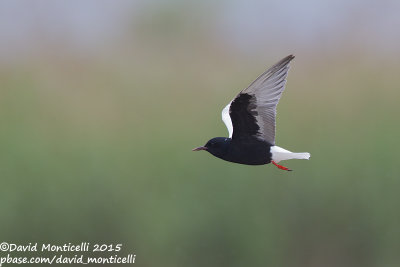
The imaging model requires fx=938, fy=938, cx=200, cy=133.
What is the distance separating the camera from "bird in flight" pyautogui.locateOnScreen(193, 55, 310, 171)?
400cm

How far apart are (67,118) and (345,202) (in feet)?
6.29

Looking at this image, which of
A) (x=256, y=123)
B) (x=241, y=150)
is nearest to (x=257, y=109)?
(x=256, y=123)

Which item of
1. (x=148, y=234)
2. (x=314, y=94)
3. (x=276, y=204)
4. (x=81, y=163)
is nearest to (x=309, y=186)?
(x=276, y=204)

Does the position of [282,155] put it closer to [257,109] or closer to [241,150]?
[241,150]

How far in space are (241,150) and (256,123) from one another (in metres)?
0.19

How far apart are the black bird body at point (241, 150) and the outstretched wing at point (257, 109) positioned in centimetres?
5

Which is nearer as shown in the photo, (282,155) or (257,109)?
(282,155)

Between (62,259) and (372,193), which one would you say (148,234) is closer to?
(62,259)

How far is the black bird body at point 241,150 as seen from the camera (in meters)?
3.96

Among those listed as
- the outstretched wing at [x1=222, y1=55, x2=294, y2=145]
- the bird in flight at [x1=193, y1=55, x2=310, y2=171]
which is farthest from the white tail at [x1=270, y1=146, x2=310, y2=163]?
the outstretched wing at [x1=222, y1=55, x2=294, y2=145]

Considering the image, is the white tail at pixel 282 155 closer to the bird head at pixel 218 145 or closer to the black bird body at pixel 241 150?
the black bird body at pixel 241 150

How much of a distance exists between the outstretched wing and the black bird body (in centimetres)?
5

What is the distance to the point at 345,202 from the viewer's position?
6.05m

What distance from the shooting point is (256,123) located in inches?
163
